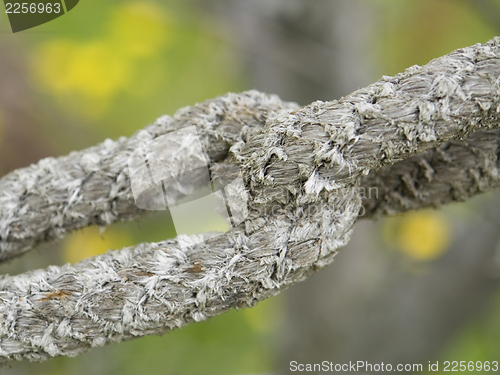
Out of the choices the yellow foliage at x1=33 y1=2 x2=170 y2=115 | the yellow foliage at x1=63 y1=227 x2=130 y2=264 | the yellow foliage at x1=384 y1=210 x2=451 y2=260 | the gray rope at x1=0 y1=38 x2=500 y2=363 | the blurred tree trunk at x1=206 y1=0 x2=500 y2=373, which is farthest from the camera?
the yellow foliage at x1=33 y1=2 x2=170 y2=115

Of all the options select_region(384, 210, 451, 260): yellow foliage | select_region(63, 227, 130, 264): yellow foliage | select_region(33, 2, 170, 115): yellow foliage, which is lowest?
select_region(63, 227, 130, 264): yellow foliage

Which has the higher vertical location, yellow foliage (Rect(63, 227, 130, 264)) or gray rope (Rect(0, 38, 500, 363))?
gray rope (Rect(0, 38, 500, 363))

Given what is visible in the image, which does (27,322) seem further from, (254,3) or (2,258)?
(254,3)

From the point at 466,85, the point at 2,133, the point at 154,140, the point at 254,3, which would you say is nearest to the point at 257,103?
the point at 154,140

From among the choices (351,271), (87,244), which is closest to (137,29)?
(87,244)

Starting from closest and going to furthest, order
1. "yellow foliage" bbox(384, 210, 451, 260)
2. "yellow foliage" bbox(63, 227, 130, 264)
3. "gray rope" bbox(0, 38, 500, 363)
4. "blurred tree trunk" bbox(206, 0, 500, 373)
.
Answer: "gray rope" bbox(0, 38, 500, 363)
"blurred tree trunk" bbox(206, 0, 500, 373)
"yellow foliage" bbox(384, 210, 451, 260)
"yellow foliage" bbox(63, 227, 130, 264)

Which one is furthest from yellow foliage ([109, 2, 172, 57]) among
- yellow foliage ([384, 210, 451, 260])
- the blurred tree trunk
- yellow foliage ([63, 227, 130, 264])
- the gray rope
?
the gray rope

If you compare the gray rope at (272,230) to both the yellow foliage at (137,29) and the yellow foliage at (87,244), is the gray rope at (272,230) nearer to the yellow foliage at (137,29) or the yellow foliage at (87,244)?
the yellow foliage at (87,244)

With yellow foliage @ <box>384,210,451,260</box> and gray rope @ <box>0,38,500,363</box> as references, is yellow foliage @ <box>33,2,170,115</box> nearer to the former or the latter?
yellow foliage @ <box>384,210,451,260</box>

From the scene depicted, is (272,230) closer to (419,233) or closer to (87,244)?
(419,233)

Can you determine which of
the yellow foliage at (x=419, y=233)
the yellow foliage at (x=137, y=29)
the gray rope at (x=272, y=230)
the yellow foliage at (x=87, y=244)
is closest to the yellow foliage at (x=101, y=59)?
the yellow foliage at (x=137, y=29)
